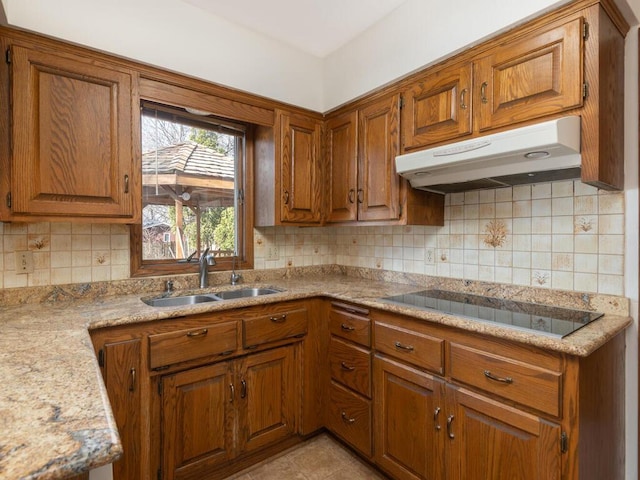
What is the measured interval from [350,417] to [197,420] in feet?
2.80

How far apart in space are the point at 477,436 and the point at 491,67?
5.34 feet

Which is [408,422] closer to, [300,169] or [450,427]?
[450,427]

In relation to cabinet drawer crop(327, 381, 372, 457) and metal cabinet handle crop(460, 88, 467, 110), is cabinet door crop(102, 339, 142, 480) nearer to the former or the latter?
cabinet drawer crop(327, 381, 372, 457)

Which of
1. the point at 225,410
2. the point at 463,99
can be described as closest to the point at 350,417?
the point at 225,410

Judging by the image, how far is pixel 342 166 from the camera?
94.6 inches

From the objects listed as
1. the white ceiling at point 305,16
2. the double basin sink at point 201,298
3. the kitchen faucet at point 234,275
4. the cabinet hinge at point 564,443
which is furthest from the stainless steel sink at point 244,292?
the white ceiling at point 305,16

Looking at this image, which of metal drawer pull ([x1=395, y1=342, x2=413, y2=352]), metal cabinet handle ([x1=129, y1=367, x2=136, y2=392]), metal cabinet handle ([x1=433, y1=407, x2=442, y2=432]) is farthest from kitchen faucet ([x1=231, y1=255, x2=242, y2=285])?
metal cabinet handle ([x1=433, y1=407, x2=442, y2=432])

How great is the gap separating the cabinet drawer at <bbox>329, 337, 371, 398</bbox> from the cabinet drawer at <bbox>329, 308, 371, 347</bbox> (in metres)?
0.05

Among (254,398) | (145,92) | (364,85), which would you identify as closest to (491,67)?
(364,85)

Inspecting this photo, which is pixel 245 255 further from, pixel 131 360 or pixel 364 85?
pixel 364 85

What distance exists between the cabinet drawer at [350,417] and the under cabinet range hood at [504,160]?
129cm

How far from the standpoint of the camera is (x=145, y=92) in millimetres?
1804

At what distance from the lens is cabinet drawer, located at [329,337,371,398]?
187cm

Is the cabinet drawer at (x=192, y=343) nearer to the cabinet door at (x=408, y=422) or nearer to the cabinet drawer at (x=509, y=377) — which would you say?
the cabinet door at (x=408, y=422)
